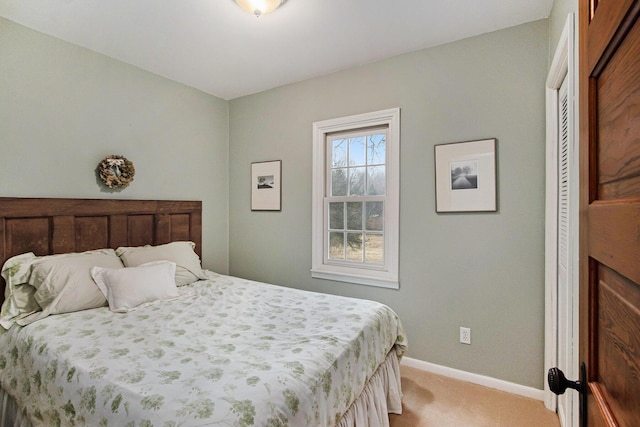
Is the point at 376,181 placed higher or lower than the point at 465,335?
higher

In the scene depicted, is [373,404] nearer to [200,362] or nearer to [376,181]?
[200,362]

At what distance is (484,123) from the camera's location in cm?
227

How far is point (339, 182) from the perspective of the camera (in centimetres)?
301

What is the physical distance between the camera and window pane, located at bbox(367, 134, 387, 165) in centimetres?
276

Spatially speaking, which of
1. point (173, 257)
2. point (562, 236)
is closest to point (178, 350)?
point (173, 257)

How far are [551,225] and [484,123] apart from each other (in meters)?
0.86

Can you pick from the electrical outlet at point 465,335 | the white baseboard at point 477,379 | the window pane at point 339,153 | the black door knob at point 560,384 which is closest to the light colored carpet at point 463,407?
the white baseboard at point 477,379

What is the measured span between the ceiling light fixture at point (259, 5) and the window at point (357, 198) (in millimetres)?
1147

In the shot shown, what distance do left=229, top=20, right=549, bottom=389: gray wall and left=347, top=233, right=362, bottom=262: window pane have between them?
272mm

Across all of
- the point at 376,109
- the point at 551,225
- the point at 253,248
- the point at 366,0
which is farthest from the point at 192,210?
the point at 551,225

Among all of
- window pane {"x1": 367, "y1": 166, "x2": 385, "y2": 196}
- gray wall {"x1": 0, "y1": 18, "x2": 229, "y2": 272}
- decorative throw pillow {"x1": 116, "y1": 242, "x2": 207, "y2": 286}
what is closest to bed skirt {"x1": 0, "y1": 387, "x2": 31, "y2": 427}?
decorative throw pillow {"x1": 116, "y1": 242, "x2": 207, "y2": 286}

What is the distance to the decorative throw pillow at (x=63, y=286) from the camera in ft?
6.16

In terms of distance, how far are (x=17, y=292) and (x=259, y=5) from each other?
2.38 metres

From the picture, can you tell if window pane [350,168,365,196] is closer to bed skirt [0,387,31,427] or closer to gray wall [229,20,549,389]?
gray wall [229,20,549,389]
